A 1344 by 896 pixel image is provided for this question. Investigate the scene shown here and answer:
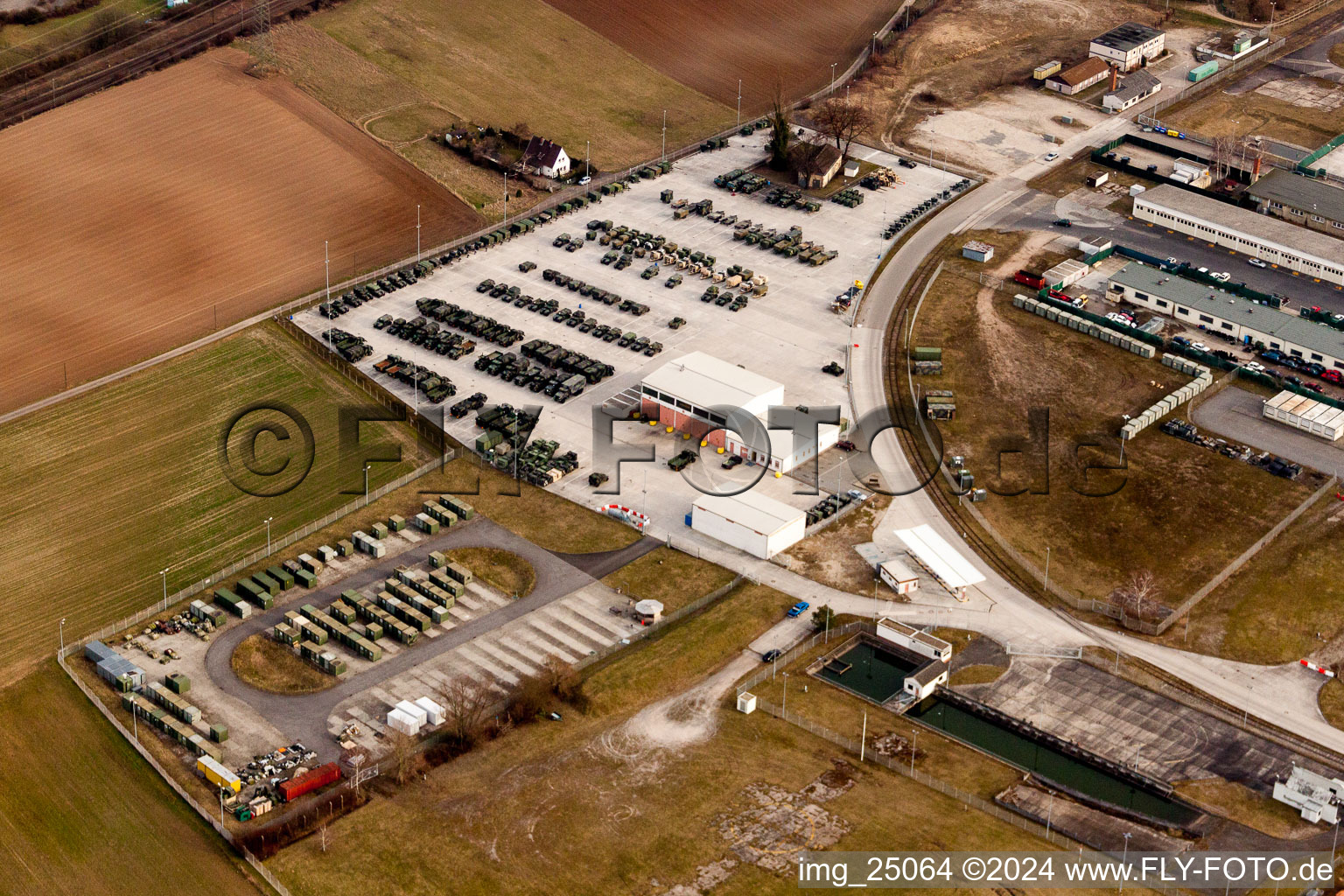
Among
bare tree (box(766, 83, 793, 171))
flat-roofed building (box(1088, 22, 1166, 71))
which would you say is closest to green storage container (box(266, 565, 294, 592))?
bare tree (box(766, 83, 793, 171))

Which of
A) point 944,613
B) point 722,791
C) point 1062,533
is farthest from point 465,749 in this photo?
point 1062,533

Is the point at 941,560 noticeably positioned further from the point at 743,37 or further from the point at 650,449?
the point at 743,37

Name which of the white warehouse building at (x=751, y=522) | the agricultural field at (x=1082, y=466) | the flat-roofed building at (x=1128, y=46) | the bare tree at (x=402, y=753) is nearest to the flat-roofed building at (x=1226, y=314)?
the agricultural field at (x=1082, y=466)

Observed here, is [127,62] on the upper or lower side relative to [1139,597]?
upper

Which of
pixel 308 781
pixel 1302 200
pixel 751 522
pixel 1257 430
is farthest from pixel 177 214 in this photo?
pixel 1302 200

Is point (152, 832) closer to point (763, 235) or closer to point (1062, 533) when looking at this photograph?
point (1062, 533)

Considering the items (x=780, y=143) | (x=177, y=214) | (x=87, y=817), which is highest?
(x=780, y=143)

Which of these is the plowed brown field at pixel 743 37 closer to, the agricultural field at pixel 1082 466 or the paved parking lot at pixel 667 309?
the paved parking lot at pixel 667 309
